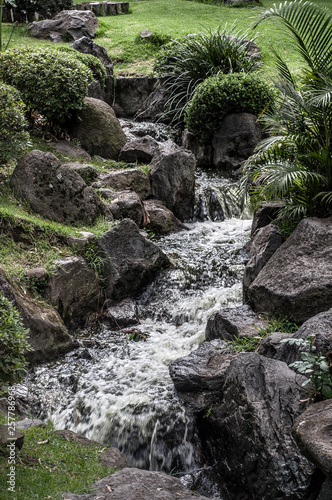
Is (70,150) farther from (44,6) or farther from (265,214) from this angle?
(44,6)

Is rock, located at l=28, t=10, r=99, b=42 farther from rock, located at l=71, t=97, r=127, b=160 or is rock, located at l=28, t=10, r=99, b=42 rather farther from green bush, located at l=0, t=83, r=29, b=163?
green bush, located at l=0, t=83, r=29, b=163

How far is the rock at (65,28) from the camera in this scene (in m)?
18.4

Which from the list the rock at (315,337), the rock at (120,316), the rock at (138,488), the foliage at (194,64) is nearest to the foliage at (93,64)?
the foliage at (194,64)

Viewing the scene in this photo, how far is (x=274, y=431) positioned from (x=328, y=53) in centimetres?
535

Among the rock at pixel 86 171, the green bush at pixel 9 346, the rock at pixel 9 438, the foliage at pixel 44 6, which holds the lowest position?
the rock at pixel 9 438

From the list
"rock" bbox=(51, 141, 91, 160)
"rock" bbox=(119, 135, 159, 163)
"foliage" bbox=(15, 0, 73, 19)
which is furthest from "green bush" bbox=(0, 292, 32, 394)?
"foliage" bbox=(15, 0, 73, 19)

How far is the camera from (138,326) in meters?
6.53

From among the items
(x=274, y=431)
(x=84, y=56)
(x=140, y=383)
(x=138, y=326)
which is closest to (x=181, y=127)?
(x=84, y=56)

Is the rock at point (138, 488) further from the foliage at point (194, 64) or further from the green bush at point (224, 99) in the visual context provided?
the foliage at point (194, 64)

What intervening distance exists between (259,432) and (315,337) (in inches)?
38.6

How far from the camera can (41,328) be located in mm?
5492

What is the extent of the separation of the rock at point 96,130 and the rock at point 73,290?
4819mm

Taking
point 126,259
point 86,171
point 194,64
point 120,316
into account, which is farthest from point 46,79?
point 194,64

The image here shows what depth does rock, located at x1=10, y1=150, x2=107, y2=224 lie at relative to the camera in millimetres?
7273
